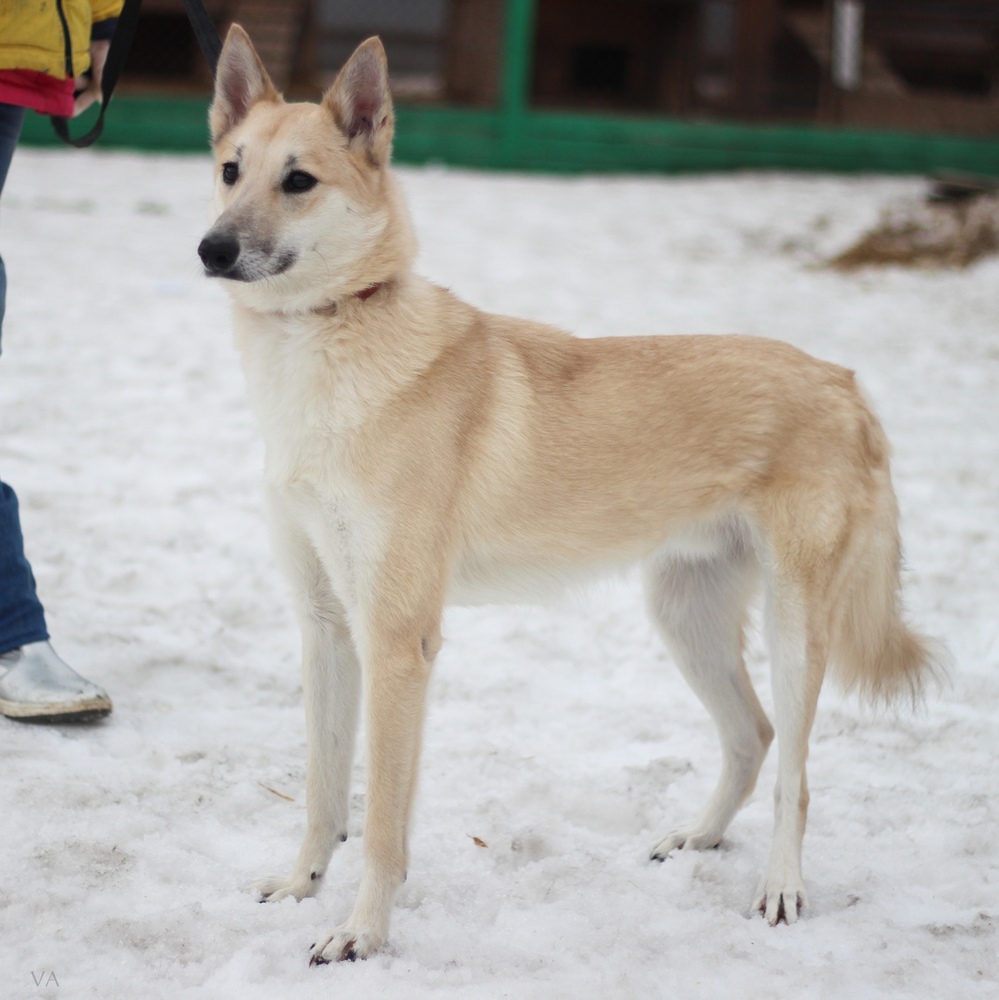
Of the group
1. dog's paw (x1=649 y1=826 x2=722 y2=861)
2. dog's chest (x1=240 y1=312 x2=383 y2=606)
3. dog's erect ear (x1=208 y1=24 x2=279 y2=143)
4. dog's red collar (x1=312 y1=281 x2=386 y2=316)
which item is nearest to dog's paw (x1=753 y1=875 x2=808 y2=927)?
dog's paw (x1=649 y1=826 x2=722 y2=861)

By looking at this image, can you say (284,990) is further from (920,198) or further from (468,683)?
(920,198)

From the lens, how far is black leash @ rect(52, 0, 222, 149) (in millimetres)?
2660

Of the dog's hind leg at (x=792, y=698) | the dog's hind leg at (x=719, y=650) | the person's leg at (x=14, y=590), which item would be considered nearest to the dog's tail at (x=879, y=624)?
the dog's hind leg at (x=792, y=698)

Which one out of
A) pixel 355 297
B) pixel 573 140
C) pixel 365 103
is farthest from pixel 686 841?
pixel 573 140

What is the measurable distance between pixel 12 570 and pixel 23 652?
0.25 metres

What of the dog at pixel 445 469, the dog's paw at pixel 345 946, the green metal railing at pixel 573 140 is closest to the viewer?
the dog's paw at pixel 345 946

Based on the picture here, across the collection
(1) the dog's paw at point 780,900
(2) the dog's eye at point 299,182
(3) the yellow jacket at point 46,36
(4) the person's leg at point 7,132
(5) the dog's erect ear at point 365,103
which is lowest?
(1) the dog's paw at point 780,900

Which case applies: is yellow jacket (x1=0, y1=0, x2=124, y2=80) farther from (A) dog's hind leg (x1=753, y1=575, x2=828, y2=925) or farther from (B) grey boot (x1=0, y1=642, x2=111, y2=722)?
(A) dog's hind leg (x1=753, y1=575, x2=828, y2=925)

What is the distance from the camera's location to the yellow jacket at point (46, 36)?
8.23 feet

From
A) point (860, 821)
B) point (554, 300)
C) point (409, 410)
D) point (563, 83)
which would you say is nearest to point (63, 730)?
point (409, 410)

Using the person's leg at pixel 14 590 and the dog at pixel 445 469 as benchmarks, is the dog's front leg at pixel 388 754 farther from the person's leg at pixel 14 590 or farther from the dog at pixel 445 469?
the person's leg at pixel 14 590

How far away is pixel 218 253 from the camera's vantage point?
7.13 feet

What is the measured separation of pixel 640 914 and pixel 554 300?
211 inches

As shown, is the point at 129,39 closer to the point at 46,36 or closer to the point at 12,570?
the point at 46,36
